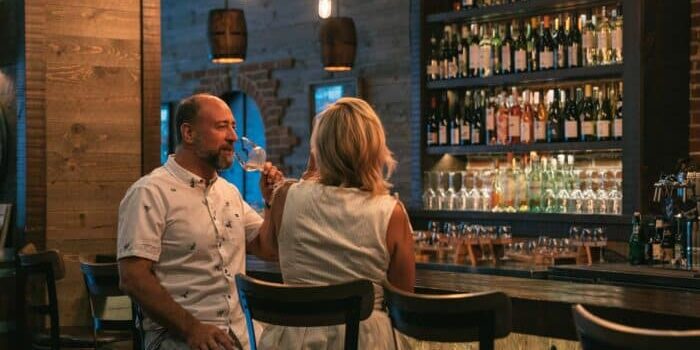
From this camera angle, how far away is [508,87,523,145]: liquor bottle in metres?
7.11

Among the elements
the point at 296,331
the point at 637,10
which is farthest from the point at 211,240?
the point at 637,10

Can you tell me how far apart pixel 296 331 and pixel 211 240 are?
41 centimetres

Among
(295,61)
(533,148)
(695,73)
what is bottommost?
(533,148)

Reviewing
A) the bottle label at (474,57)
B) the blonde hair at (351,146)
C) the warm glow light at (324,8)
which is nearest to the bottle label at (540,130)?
the bottle label at (474,57)

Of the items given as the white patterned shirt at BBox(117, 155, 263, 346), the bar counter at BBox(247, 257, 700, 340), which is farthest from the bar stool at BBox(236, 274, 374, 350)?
the bar counter at BBox(247, 257, 700, 340)

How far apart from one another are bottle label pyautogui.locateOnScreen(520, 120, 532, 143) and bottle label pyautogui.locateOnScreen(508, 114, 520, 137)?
0.04m

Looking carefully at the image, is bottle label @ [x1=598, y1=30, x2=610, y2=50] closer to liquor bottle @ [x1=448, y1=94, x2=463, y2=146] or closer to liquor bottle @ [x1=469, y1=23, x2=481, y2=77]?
liquor bottle @ [x1=469, y1=23, x2=481, y2=77]

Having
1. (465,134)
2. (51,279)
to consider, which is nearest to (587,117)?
(465,134)

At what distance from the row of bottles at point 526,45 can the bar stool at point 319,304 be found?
3.90m

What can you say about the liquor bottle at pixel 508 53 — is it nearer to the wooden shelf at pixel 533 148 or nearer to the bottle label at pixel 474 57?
the bottle label at pixel 474 57

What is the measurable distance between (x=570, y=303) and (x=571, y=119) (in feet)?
11.7

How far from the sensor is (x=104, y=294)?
419 cm

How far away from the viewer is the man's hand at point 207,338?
3.22 m

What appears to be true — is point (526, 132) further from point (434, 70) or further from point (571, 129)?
point (434, 70)
